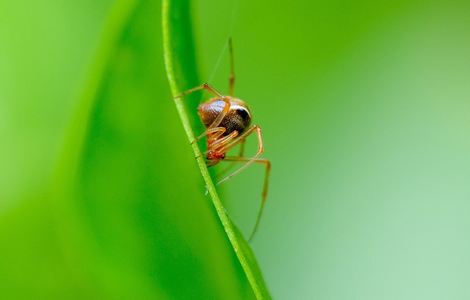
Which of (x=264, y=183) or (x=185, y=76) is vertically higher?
(x=185, y=76)

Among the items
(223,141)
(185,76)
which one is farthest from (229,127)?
(185,76)

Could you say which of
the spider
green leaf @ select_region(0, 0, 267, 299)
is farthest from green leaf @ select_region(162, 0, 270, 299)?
the spider

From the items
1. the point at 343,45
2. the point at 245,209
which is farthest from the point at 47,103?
the point at 343,45

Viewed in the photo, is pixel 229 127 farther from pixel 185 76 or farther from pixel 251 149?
pixel 185 76

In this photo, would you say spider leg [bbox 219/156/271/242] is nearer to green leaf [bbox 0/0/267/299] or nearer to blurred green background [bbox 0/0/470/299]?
blurred green background [bbox 0/0/470/299]

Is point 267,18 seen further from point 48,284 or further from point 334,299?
point 48,284

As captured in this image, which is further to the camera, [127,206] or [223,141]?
[223,141]

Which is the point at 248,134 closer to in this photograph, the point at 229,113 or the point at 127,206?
the point at 229,113
